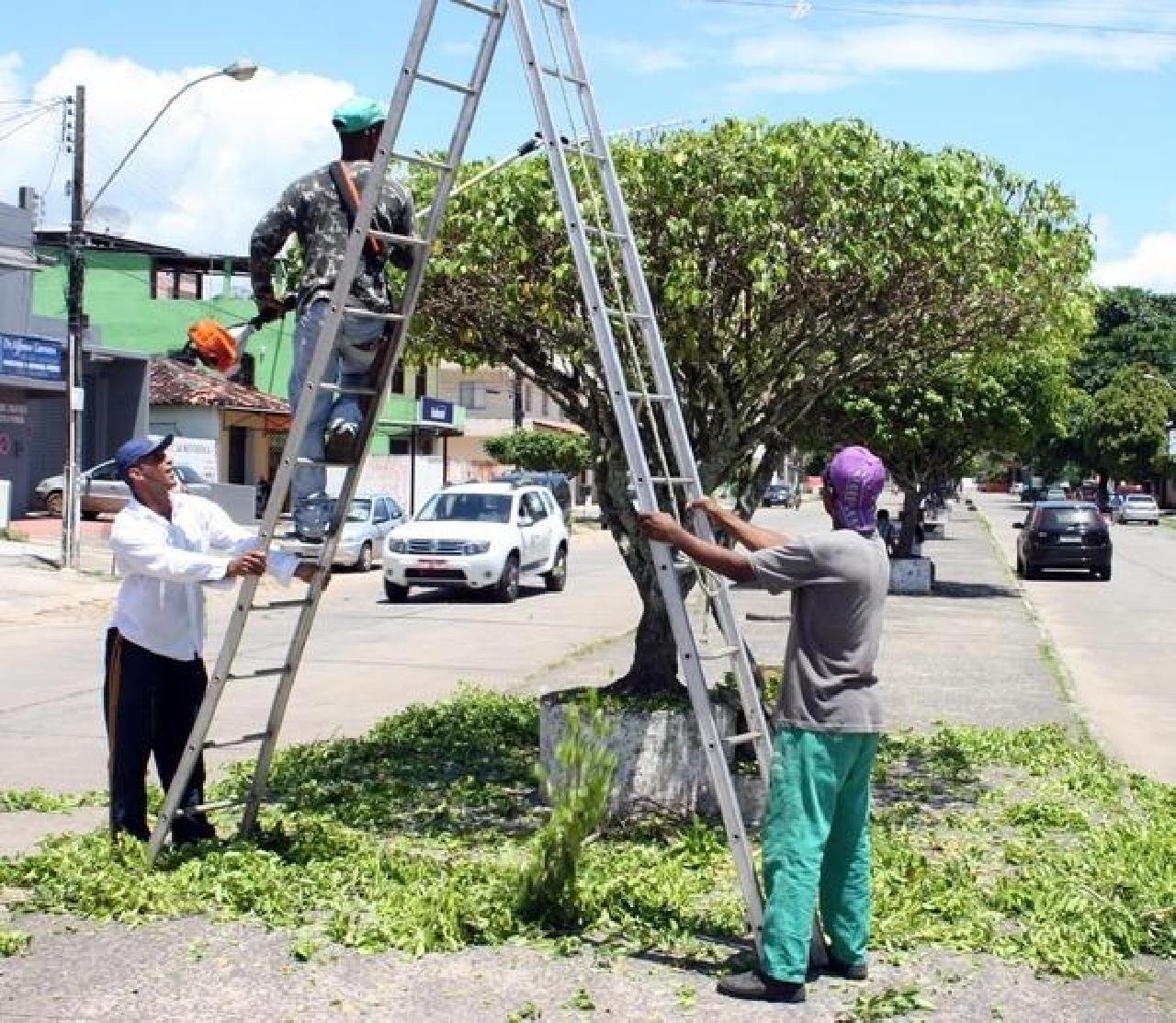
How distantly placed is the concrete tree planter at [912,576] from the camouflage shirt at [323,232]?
72.4ft

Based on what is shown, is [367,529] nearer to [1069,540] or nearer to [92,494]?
[92,494]

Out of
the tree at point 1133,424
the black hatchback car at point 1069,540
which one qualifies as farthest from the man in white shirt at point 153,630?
the tree at point 1133,424

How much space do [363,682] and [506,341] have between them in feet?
20.9

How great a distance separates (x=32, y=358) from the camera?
3266 centimetres

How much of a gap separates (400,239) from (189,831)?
2.68m

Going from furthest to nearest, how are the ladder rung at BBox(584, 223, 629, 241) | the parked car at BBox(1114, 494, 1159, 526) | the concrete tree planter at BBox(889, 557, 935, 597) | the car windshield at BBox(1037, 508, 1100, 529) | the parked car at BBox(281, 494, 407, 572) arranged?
the parked car at BBox(1114, 494, 1159, 526) < the car windshield at BBox(1037, 508, 1100, 529) < the parked car at BBox(281, 494, 407, 572) < the concrete tree planter at BBox(889, 557, 935, 597) < the ladder rung at BBox(584, 223, 629, 241)

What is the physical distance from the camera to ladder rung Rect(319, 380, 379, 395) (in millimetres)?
6109

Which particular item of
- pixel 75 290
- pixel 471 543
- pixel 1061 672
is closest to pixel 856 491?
pixel 1061 672

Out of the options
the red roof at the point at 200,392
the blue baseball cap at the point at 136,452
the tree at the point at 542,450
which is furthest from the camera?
the tree at the point at 542,450

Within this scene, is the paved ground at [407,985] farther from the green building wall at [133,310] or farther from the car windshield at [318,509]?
the green building wall at [133,310]

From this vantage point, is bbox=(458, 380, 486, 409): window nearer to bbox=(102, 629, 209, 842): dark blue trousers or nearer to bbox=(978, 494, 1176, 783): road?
bbox=(978, 494, 1176, 783): road

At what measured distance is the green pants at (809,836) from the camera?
5.15 meters

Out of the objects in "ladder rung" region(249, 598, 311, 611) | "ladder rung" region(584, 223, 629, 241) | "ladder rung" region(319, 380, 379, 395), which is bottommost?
"ladder rung" region(249, 598, 311, 611)

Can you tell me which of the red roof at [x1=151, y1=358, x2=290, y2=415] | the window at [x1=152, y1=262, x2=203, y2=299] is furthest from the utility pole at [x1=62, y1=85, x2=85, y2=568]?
the window at [x1=152, y1=262, x2=203, y2=299]
